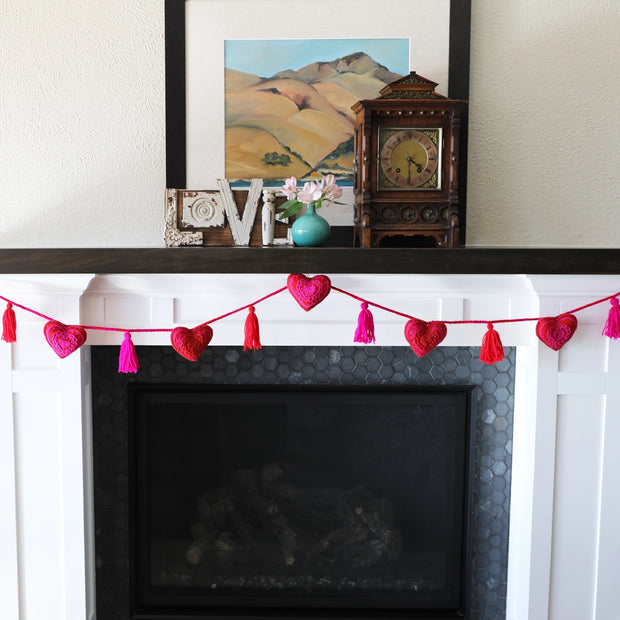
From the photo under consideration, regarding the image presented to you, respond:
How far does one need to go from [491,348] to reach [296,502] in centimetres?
71

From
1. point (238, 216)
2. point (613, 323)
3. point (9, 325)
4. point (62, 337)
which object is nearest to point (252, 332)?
point (238, 216)

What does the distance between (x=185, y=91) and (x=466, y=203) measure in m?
0.80

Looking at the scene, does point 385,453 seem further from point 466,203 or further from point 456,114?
point 456,114

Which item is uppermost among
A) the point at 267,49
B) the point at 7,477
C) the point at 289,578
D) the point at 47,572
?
the point at 267,49

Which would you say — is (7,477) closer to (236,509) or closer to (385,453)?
(236,509)

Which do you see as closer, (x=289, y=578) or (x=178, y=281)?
(x=178, y=281)

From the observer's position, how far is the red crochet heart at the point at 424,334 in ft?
4.83

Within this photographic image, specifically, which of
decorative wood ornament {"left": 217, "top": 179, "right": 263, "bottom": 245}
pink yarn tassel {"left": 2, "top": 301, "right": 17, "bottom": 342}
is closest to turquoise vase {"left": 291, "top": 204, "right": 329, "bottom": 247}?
decorative wood ornament {"left": 217, "top": 179, "right": 263, "bottom": 245}

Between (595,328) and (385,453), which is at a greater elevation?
(595,328)

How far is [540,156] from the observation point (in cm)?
172

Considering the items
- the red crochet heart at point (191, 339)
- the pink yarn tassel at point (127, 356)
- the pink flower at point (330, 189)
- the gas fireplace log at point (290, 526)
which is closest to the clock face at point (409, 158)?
the pink flower at point (330, 189)

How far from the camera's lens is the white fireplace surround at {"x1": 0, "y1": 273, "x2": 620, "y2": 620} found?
1520 mm

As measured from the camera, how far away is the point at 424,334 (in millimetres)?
1476

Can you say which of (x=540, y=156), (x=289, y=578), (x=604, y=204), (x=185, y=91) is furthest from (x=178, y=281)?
(x=604, y=204)
